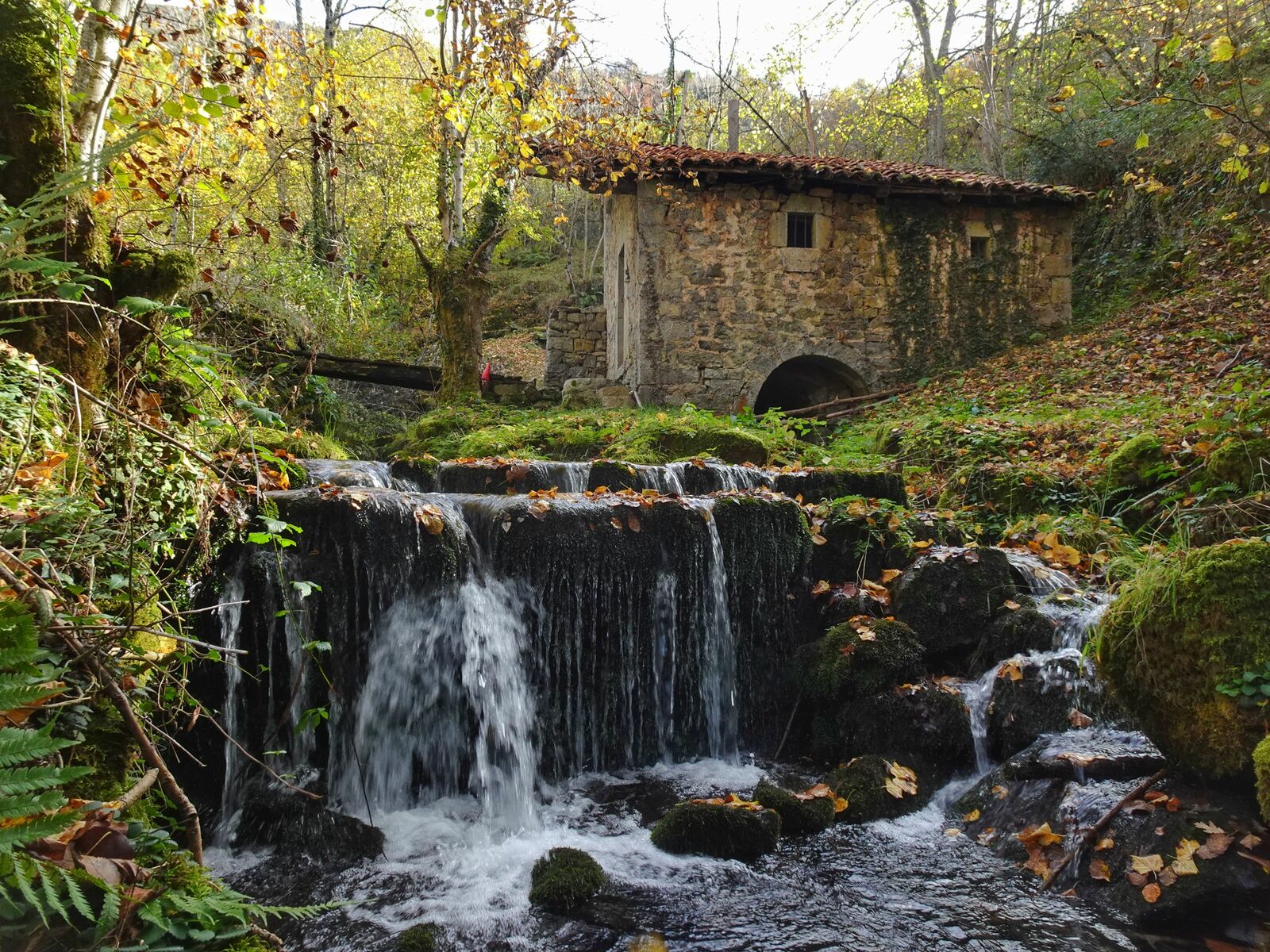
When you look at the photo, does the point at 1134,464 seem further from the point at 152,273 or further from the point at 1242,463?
the point at 152,273

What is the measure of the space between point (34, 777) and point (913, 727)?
438 cm

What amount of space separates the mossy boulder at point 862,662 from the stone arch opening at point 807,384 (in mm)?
7809

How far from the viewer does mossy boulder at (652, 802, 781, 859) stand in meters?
3.79

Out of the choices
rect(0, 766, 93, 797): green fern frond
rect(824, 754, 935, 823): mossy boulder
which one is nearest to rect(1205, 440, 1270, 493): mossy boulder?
rect(824, 754, 935, 823): mossy boulder

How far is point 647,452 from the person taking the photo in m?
8.70

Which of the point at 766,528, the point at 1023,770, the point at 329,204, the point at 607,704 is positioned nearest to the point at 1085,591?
the point at 1023,770

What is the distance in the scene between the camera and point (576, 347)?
15312 millimetres

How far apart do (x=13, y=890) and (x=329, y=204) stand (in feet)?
55.4

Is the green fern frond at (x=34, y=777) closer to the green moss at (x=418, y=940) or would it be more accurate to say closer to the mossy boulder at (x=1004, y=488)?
the green moss at (x=418, y=940)

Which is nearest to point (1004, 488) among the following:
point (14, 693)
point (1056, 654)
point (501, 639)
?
point (1056, 654)

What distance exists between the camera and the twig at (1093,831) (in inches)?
132

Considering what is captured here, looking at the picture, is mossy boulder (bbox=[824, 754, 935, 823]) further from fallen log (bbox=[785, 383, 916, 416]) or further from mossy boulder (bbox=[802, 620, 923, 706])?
fallen log (bbox=[785, 383, 916, 416])

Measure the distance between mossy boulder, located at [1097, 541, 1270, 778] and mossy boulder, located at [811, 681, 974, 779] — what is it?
115cm

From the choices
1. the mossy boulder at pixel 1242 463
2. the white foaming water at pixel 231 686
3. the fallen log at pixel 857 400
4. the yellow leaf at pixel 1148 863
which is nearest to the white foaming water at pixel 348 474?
the white foaming water at pixel 231 686
